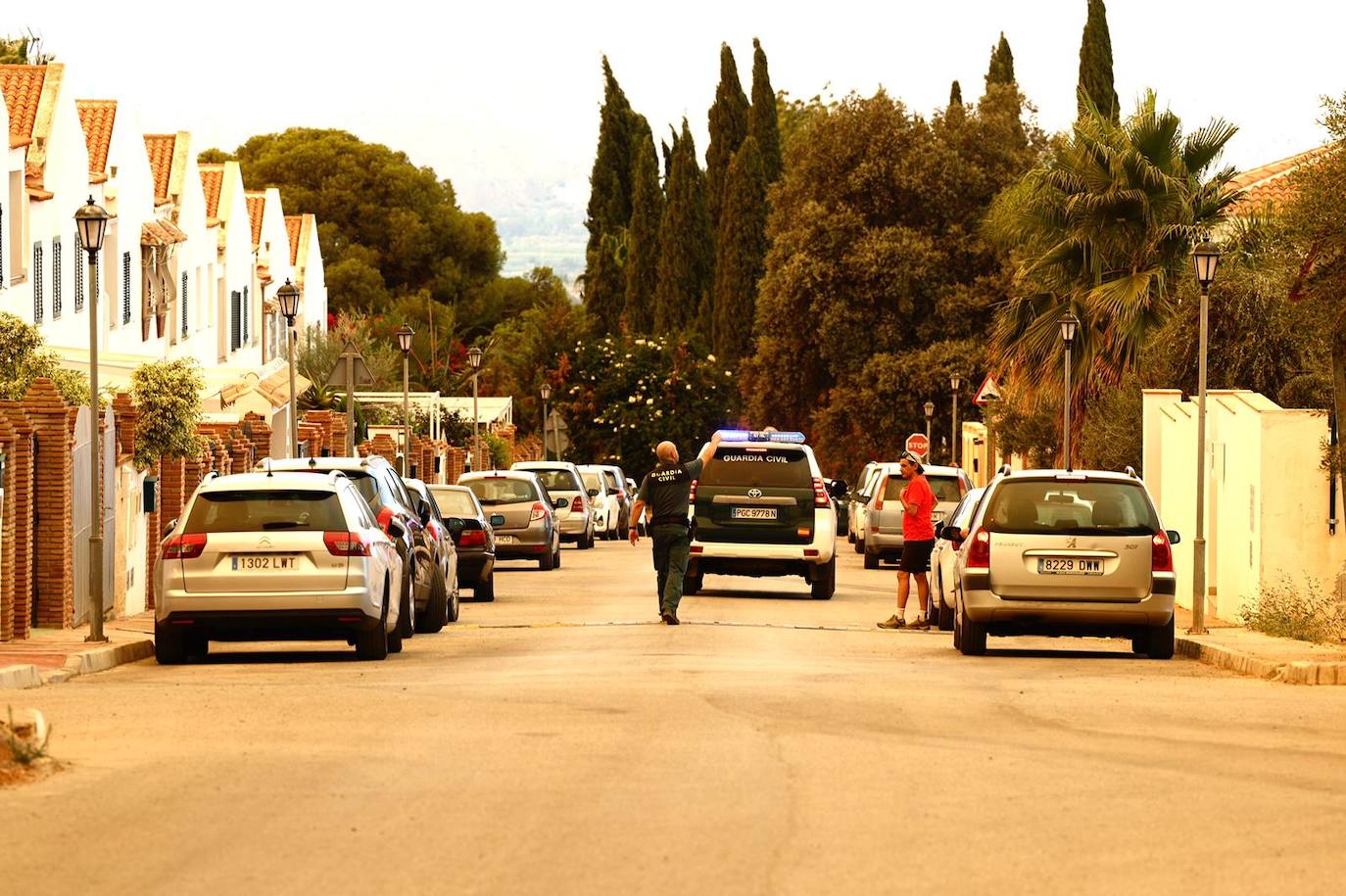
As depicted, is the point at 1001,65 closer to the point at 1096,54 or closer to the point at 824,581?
the point at 1096,54

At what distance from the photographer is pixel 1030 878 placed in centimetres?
833

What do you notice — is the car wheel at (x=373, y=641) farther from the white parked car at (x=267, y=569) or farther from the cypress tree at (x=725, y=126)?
the cypress tree at (x=725, y=126)

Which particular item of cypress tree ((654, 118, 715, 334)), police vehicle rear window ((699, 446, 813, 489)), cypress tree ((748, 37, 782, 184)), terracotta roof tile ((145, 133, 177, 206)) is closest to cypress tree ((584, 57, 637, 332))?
cypress tree ((654, 118, 715, 334))

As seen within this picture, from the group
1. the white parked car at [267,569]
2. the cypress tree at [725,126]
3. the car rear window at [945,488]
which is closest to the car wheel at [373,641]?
the white parked car at [267,569]

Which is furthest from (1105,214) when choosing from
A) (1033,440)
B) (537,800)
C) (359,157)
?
(359,157)

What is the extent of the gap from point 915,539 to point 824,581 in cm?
564

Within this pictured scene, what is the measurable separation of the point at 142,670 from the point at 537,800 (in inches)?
Result: 357

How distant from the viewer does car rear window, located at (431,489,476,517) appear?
3172 cm

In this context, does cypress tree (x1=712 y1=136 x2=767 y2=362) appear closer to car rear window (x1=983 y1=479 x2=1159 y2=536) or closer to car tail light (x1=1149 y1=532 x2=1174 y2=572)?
car rear window (x1=983 y1=479 x2=1159 y2=536)

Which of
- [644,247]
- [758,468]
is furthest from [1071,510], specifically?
[644,247]

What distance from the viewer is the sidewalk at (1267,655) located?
1698 centimetres

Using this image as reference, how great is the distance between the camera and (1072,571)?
19.5m

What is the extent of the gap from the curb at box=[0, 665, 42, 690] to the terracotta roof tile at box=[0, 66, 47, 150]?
78.3ft

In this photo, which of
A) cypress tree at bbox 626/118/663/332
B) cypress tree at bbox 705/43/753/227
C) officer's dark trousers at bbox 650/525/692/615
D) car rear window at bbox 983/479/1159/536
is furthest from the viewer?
cypress tree at bbox 626/118/663/332
